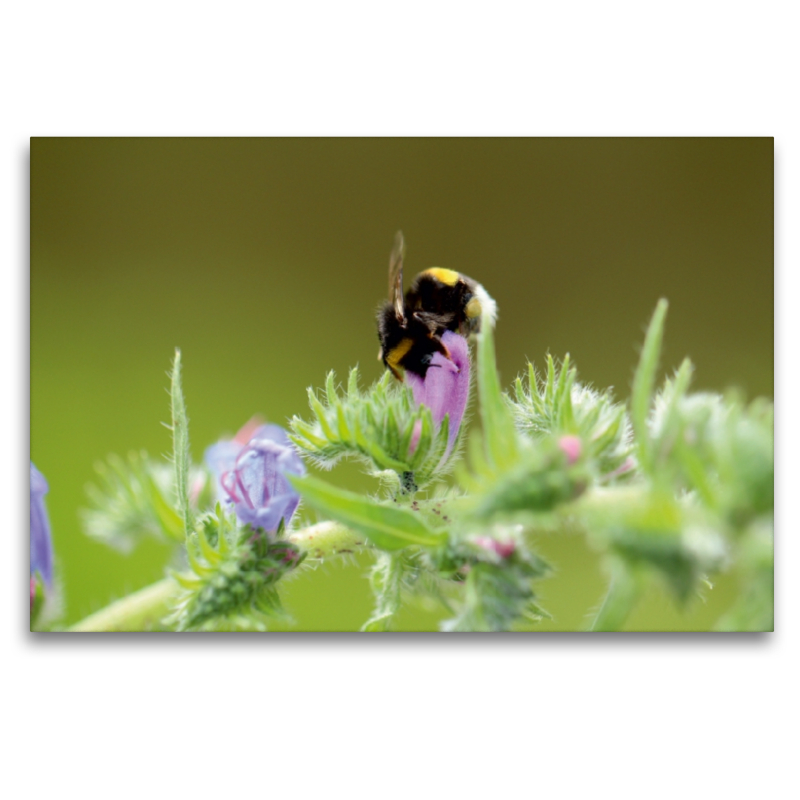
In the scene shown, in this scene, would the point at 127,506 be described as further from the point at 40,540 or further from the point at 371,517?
the point at 371,517

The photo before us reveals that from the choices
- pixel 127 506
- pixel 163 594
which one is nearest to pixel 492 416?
pixel 163 594

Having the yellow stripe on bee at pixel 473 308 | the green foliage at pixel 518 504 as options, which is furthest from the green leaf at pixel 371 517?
the yellow stripe on bee at pixel 473 308

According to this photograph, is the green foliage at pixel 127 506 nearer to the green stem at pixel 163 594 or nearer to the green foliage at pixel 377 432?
the green stem at pixel 163 594
